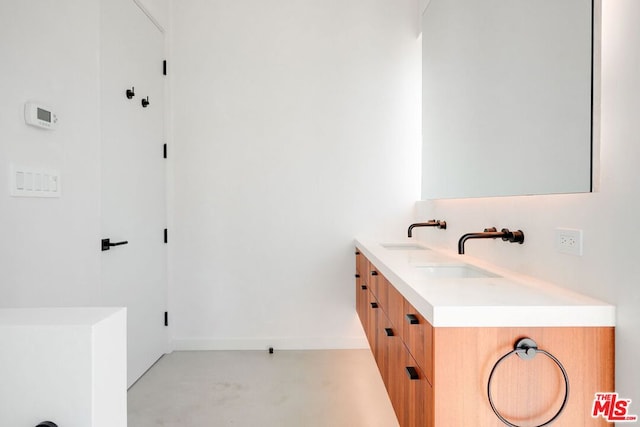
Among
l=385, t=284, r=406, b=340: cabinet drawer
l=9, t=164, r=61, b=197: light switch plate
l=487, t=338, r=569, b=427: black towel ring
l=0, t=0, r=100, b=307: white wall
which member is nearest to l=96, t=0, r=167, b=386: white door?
l=0, t=0, r=100, b=307: white wall

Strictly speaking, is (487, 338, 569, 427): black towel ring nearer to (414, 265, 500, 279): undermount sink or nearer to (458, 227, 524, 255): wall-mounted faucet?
(458, 227, 524, 255): wall-mounted faucet

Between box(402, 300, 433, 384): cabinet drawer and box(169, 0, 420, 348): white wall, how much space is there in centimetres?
181

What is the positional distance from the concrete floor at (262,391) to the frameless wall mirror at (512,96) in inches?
53.5

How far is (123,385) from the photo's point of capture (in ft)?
3.01

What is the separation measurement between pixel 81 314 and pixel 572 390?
1289 mm

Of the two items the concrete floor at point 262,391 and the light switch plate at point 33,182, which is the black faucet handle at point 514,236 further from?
the light switch plate at point 33,182

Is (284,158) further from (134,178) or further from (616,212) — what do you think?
(616,212)

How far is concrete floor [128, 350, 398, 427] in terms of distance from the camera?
2.18 metres

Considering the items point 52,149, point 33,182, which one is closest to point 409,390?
point 33,182

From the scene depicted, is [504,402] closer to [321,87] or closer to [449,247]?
[449,247]

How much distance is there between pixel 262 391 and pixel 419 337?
1.61 metres

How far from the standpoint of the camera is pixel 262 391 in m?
2.49

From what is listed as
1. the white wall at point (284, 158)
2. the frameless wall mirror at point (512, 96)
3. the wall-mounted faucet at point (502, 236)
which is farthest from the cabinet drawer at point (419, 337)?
the white wall at point (284, 158)

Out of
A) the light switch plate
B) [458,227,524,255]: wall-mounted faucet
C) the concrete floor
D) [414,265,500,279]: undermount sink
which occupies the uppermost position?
the light switch plate
